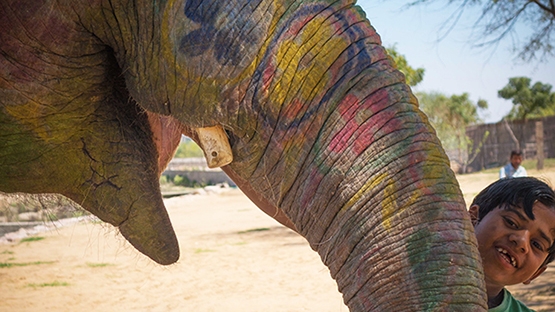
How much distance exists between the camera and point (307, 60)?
1.80 meters

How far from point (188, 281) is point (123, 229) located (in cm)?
606

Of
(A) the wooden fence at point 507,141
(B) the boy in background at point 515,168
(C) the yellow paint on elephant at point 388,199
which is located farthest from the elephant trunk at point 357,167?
(A) the wooden fence at point 507,141

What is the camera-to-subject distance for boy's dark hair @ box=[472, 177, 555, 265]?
95.5 inches

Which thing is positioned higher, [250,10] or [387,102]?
[250,10]

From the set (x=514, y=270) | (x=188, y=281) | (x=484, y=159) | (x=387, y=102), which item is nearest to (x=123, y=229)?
(x=387, y=102)

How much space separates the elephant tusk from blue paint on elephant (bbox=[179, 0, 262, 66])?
0.24 meters

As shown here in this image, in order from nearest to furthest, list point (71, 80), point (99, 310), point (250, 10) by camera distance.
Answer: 1. point (250, 10)
2. point (71, 80)
3. point (99, 310)

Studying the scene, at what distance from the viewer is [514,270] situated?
239 centimetres

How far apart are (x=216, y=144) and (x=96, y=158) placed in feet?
2.65

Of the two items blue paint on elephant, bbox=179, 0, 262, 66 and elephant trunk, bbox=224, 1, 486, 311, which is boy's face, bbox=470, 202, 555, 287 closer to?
elephant trunk, bbox=224, 1, 486, 311

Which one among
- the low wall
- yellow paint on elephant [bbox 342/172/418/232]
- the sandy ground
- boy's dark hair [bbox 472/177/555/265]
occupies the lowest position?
the low wall

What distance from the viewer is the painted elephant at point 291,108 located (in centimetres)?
161

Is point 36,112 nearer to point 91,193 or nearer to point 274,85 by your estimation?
point 91,193

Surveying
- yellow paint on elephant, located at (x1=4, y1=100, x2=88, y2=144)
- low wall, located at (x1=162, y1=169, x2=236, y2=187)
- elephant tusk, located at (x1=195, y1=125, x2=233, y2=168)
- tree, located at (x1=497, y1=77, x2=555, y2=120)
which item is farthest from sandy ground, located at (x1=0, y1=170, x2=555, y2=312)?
tree, located at (x1=497, y1=77, x2=555, y2=120)
